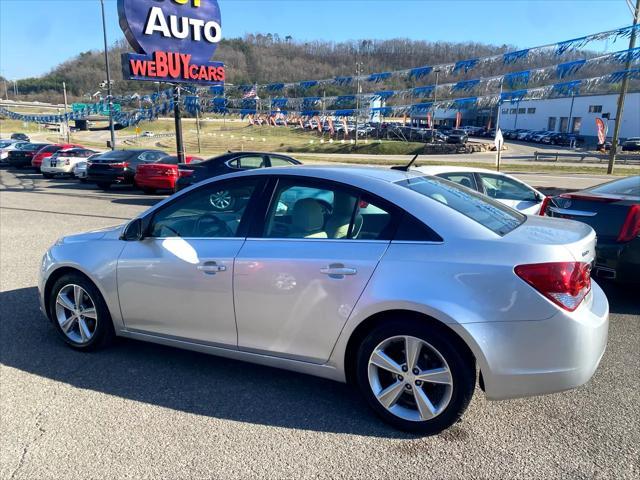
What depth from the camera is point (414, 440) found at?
2.94m

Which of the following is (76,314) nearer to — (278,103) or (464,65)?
(464,65)

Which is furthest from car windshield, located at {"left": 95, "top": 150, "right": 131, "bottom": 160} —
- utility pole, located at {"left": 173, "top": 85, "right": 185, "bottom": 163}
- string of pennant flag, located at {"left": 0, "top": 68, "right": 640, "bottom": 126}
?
string of pennant flag, located at {"left": 0, "top": 68, "right": 640, "bottom": 126}

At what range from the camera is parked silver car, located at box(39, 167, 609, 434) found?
2740 mm

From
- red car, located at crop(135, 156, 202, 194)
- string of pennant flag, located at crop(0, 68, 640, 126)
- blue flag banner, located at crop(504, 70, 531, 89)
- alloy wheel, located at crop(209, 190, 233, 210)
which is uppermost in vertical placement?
blue flag banner, located at crop(504, 70, 531, 89)

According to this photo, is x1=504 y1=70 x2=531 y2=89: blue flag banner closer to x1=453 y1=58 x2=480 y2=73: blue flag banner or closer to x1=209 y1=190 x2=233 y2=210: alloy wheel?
x1=453 y1=58 x2=480 y2=73: blue flag banner

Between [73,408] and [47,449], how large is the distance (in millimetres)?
438

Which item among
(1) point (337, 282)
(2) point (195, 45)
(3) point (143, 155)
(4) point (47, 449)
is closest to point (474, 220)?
(1) point (337, 282)

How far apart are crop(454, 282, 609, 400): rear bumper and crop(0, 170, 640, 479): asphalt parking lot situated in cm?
39

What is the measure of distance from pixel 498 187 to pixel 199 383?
5.88m

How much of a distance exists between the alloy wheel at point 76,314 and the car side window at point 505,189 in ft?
19.0

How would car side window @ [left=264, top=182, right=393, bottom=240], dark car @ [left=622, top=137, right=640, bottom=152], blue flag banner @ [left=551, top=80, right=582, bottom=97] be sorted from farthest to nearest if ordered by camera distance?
dark car @ [left=622, top=137, right=640, bottom=152]
blue flag banner @ [left=551, top=80, right=582, bottom=97]
car side window @ [left=264, top=182, right=393, bottom=240]

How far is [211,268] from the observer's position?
3.41 meters

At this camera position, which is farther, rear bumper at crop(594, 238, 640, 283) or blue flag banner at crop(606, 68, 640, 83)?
blue flag banner at crop(606, 68, 640, 83)

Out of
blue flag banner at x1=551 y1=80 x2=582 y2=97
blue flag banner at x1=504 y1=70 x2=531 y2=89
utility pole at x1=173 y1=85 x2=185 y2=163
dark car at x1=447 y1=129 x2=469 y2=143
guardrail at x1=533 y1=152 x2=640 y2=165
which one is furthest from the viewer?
dark car at x1=447 y1=129 x2=469 y2=143
